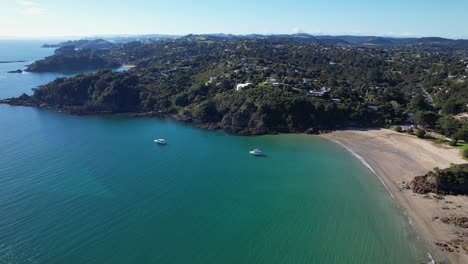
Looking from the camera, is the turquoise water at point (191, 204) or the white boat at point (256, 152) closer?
the turquoise water at point (191, 204)

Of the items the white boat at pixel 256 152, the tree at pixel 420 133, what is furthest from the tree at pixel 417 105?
the white boat at pixel 256 152

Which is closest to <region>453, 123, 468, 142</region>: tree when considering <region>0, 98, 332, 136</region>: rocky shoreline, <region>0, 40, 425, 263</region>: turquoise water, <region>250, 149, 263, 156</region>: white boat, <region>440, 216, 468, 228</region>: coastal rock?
<region>0, 40, 425, 263</region>: turquoise water

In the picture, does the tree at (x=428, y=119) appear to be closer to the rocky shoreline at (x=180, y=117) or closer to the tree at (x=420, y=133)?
the tree at (x=420, y=133)

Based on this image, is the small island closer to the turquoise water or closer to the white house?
the turquoise water

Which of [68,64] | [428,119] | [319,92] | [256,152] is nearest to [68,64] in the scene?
[68,64]

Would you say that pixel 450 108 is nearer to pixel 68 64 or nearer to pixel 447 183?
pixel 447 183

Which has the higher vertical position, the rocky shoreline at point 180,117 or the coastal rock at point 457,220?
the rocky shoreline at point 180,117
